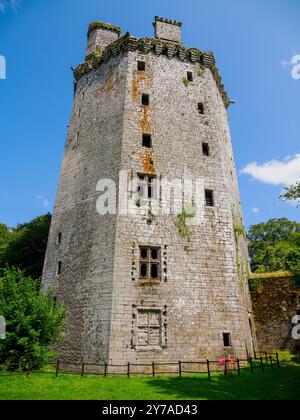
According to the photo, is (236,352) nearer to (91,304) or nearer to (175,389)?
(175,389)

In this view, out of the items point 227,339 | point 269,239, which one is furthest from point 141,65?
point 269,239

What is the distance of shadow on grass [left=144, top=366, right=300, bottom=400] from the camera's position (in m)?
11.0

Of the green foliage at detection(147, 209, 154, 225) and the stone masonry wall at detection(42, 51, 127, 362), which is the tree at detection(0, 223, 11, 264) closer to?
the stone masonry wall at detection(42, 51, 127, 362)

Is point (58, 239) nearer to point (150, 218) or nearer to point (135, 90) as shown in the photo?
point (150, 218)

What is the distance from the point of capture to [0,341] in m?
14.6

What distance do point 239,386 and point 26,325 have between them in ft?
29.4

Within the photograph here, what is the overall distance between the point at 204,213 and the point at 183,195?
64.5 inches

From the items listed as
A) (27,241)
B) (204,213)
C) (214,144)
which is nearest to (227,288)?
(204,213)

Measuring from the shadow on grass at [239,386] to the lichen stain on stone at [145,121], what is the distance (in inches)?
551

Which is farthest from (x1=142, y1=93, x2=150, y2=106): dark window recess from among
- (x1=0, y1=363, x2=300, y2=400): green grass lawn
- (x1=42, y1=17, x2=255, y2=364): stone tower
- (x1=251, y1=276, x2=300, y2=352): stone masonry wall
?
(x1=0, y1=363, x2=300, y2=400): green grass lawn

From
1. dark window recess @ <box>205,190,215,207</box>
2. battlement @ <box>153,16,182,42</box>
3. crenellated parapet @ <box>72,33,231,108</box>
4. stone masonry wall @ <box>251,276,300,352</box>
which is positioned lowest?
stone masonry wall @ <box>251,276,300,352</box>

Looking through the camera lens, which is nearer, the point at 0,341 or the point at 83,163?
the point at 0,341

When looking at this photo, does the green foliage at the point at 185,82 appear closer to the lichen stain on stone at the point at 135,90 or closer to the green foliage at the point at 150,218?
the lichen stain on stone at the point at 135,90
